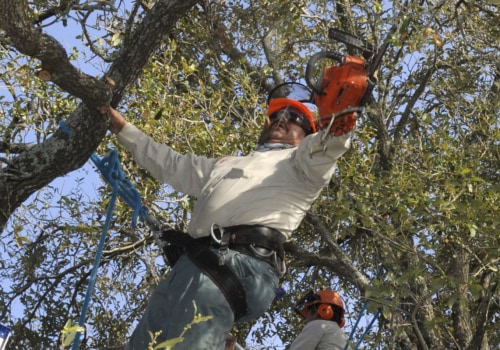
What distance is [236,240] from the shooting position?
12.5 feet

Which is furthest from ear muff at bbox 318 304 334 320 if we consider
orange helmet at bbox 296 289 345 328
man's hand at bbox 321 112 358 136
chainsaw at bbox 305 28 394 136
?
man's hand at bbox 321 112 358 136

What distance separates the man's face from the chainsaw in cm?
47

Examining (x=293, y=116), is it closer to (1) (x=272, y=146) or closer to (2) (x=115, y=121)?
(1) (x=272, y=146)

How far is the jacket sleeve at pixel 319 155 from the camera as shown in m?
3.72

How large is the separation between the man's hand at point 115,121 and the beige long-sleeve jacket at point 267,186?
471mm

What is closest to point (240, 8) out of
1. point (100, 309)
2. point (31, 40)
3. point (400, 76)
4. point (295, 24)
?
point (295, 24)

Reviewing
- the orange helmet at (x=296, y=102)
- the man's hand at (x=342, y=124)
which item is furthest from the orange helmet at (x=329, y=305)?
the man's hand at (x=342, y=124)

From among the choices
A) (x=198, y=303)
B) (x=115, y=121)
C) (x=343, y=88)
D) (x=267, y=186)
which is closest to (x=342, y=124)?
(x=343, y=88)

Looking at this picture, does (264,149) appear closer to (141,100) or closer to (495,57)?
(141,100)

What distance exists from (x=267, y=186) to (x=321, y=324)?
2053mm

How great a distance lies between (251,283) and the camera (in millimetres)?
3773

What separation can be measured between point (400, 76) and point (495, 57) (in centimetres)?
102

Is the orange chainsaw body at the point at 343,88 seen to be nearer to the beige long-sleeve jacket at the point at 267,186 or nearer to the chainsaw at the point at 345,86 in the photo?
the chainsaw at the point at 345,86

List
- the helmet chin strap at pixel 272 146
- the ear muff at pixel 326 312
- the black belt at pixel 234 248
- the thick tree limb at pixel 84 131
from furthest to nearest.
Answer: the ear muff at pixel 326 312 < the helmet chin strap at pixel 272 146 < the thick tree limb at pixel 84 131 < the black belt at pixel 234 248
